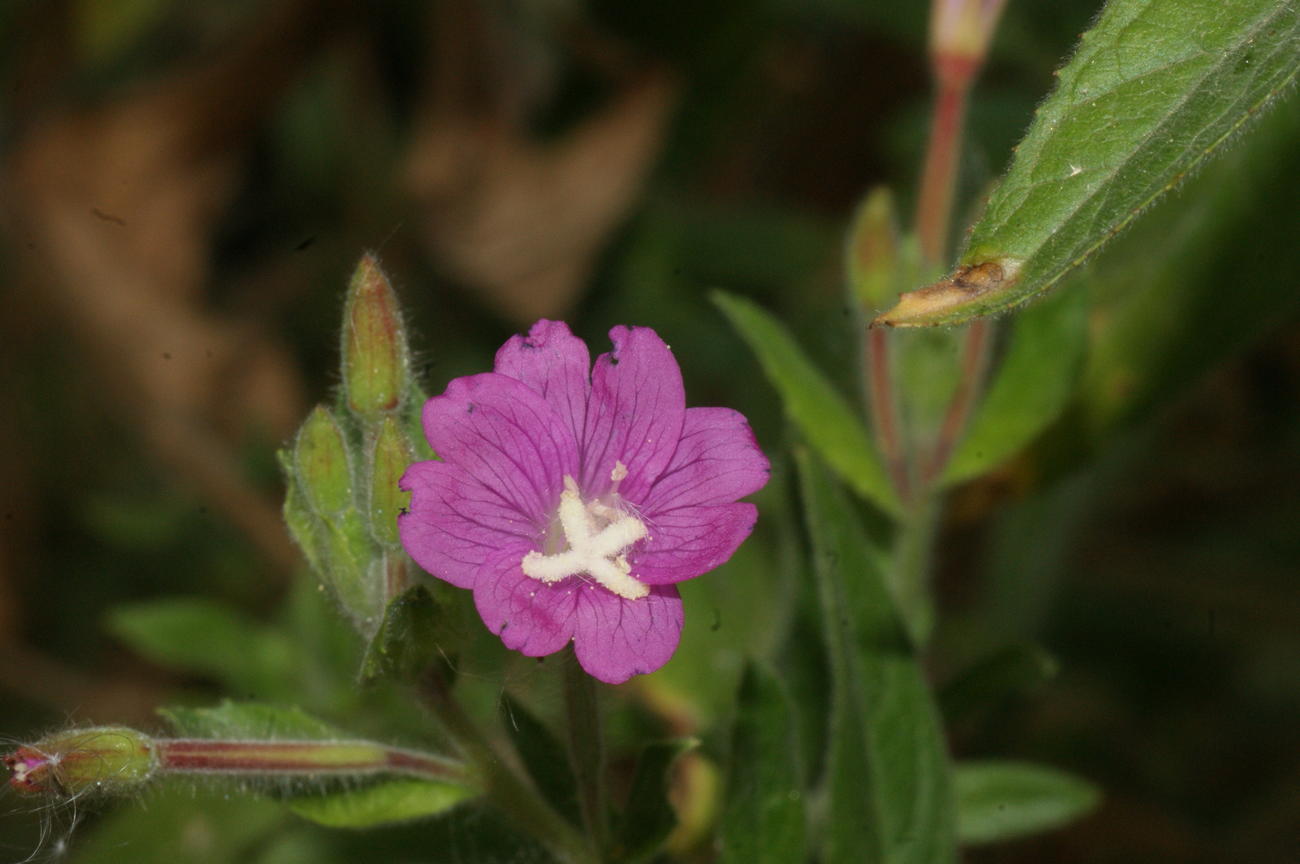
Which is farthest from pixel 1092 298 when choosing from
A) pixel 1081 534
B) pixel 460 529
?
pixel 460 529

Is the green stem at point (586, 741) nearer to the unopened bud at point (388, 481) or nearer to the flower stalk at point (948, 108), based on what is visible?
the unopened bud at point (388, 481)

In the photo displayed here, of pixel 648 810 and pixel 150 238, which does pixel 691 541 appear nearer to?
pixel 648 810

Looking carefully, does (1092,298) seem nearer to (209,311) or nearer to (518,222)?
(518,222)

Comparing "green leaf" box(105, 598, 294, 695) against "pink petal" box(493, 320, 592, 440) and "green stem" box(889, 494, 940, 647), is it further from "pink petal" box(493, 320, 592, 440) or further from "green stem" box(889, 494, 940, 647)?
"pink petal" box(493, 320, 592, 440)

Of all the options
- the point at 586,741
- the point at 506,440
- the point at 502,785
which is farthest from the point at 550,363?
the point at 502,785

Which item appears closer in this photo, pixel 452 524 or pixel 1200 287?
pixel 452 524
